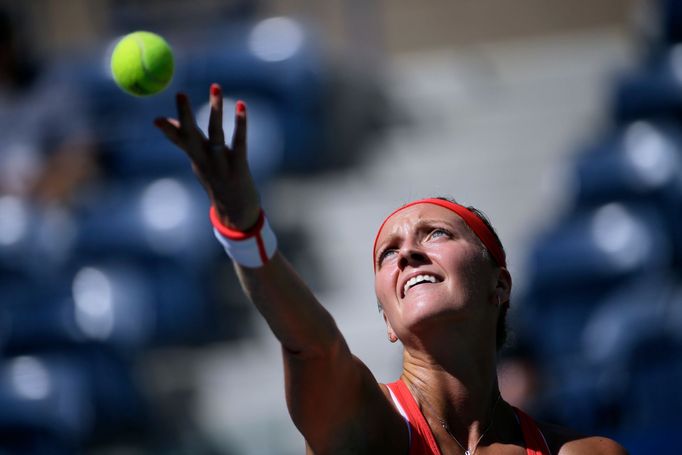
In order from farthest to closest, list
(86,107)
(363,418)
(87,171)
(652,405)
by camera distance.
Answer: (86,107)
(87,171)
(652,405)
(363,418)

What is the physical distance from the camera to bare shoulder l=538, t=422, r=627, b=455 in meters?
2.26

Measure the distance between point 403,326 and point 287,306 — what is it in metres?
0.36

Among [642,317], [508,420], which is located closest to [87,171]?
[642,317]

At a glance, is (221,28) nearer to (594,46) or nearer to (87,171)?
(87,171)

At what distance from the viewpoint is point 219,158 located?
70.3 inches

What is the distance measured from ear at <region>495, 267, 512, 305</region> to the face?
0.02 metres

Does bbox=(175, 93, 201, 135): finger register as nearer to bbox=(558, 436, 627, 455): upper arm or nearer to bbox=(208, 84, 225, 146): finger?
bbox=(208, 84, 225, 146): finger

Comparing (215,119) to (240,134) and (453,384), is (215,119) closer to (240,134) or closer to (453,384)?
(240,134)

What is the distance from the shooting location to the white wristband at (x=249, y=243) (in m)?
1.82

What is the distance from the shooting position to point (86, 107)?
6793 millimetres

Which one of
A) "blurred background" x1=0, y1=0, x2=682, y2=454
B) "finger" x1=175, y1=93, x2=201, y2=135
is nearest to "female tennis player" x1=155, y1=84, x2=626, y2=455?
"finger" x1=175, y1=93, x2=201, y2=135

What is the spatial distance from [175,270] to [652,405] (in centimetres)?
271

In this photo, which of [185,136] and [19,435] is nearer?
[185,136]

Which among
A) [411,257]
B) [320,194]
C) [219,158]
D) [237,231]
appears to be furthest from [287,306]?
[320,194]
